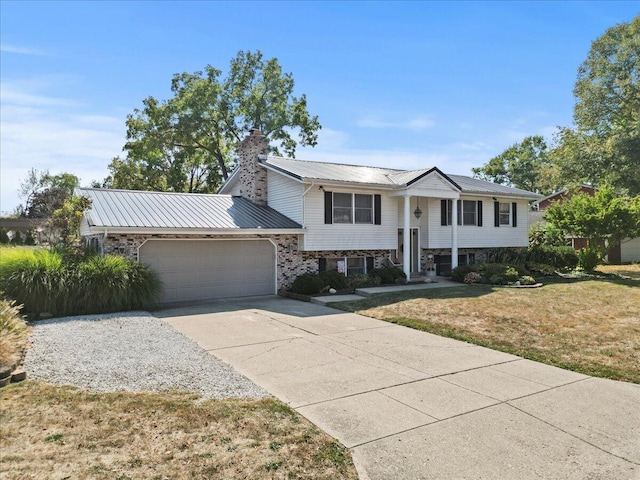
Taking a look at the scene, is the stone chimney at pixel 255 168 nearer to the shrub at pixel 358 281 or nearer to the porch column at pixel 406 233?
the shrub at pixel 358 281

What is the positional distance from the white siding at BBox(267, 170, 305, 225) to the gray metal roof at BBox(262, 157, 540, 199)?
0.50 meters

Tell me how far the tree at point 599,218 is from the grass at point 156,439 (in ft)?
66.1

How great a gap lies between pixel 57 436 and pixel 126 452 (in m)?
0.81

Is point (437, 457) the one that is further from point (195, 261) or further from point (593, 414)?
point (195, 261)

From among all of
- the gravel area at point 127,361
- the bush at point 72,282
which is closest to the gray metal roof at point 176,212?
the bush at point 72,282

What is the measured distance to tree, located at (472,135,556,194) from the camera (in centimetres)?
5338

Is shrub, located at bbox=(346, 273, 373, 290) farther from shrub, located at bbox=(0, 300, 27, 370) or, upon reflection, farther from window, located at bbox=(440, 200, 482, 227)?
shrub, located at bbox=(0, 300, 27, 370)

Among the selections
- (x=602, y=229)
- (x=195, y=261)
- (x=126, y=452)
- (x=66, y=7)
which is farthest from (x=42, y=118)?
(x=602, y=229)

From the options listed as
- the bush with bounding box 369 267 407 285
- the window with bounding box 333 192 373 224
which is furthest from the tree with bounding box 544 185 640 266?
the window with bounding box 333 192 373 224

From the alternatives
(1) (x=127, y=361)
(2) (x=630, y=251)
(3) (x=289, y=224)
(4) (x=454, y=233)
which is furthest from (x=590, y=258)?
(1) (x=127, y=361)

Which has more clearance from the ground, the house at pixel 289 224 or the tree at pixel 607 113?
the tree at pixel 607 113

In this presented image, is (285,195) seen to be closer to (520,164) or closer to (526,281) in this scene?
(526,281)

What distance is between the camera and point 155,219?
47.0 ft

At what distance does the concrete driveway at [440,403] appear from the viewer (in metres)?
Answer: 4.17
